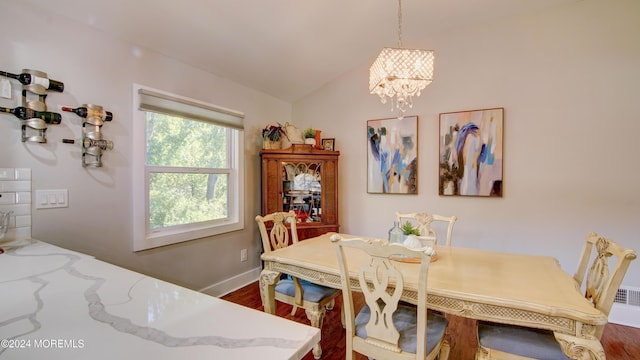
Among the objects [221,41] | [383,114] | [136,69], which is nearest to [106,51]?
[136,69]

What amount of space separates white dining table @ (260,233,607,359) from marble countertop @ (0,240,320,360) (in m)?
0.85

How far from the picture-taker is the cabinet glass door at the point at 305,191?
3326 millimetres

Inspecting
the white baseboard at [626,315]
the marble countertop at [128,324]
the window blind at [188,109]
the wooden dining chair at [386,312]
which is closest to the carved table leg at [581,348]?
the wooden dining chair at [386,312]

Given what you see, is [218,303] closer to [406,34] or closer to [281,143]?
[281,143]

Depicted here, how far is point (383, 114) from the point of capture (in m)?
3.37

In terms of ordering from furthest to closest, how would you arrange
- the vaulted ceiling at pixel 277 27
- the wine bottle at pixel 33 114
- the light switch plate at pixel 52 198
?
1. the vaulted ceiling at pixel 277 27
2. the light switch plate at pixel 52 198
3. the wine bottle at pixel 33 114

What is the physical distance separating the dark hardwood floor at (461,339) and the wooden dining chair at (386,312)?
2.02 feet

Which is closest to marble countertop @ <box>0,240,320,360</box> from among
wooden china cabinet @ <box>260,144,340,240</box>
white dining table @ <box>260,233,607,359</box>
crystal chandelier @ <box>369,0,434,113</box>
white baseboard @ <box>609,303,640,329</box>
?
white dining table @ <box>260,233,607,359</box>

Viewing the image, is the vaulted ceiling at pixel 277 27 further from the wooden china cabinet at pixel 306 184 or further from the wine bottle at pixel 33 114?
the wooden china cabinet at pixel 306 184

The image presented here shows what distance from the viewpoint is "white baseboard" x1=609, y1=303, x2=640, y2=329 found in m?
2.39

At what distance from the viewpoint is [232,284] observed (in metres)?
3.06

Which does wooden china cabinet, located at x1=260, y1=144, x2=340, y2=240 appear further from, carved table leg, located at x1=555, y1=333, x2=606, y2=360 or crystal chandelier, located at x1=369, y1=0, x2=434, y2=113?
carved table leg, located at x1=555, y1=333, x2=606, y2=360

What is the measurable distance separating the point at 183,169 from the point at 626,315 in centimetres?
401

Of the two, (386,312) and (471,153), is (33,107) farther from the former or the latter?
(471,153)
